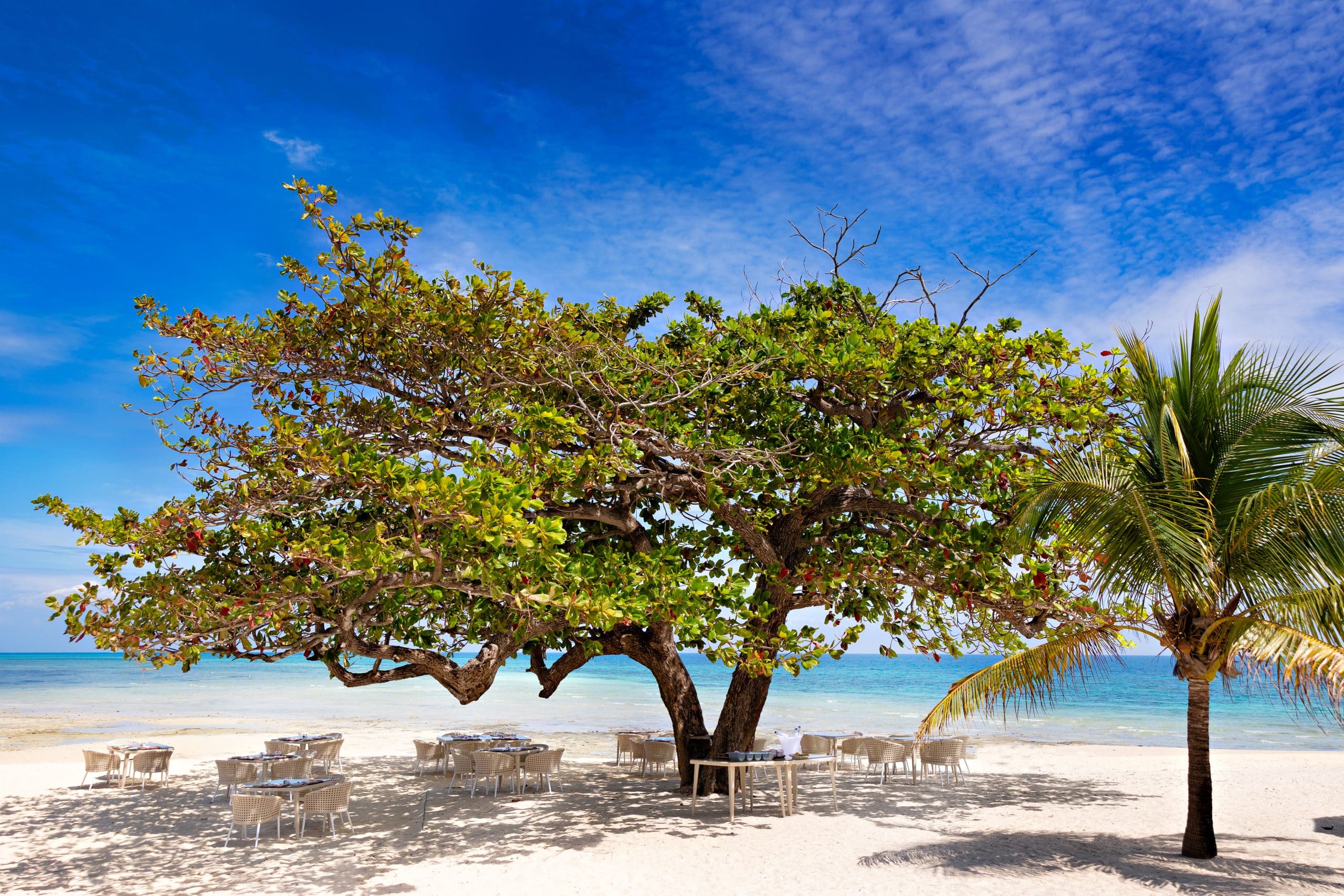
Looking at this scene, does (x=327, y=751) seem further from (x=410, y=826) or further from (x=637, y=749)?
(x=637, y=749)

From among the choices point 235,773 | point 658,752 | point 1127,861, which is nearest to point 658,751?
point 658,752

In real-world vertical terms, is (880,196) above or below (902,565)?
above

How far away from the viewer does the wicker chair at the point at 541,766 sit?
40.9 ft

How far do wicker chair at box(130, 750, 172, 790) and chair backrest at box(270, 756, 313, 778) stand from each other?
2.36m

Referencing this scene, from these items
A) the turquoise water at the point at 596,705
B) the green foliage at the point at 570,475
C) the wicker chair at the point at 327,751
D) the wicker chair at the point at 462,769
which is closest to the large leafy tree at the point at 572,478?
the green foliage at the point at 570,475

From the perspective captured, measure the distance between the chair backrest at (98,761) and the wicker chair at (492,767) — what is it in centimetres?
611

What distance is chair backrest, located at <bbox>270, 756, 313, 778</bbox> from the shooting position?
12.3 metres

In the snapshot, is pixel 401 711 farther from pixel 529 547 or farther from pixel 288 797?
pixel 529 547

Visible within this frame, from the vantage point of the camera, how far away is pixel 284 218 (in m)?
9.20

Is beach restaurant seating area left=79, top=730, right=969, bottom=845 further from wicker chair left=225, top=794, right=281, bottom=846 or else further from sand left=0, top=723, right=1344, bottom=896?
sand left=0, top=723, right=1344, bottom=896

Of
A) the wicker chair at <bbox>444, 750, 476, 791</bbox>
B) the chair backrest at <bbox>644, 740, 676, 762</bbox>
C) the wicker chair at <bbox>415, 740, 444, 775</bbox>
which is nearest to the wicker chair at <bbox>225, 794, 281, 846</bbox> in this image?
the wicker chair at <bbox>444, 750, 476, 791</bbox>

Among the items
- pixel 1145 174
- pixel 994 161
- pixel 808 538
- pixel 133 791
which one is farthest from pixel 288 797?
pixel 1145 174

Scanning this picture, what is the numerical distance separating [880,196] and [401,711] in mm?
32960

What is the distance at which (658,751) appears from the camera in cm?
1437
